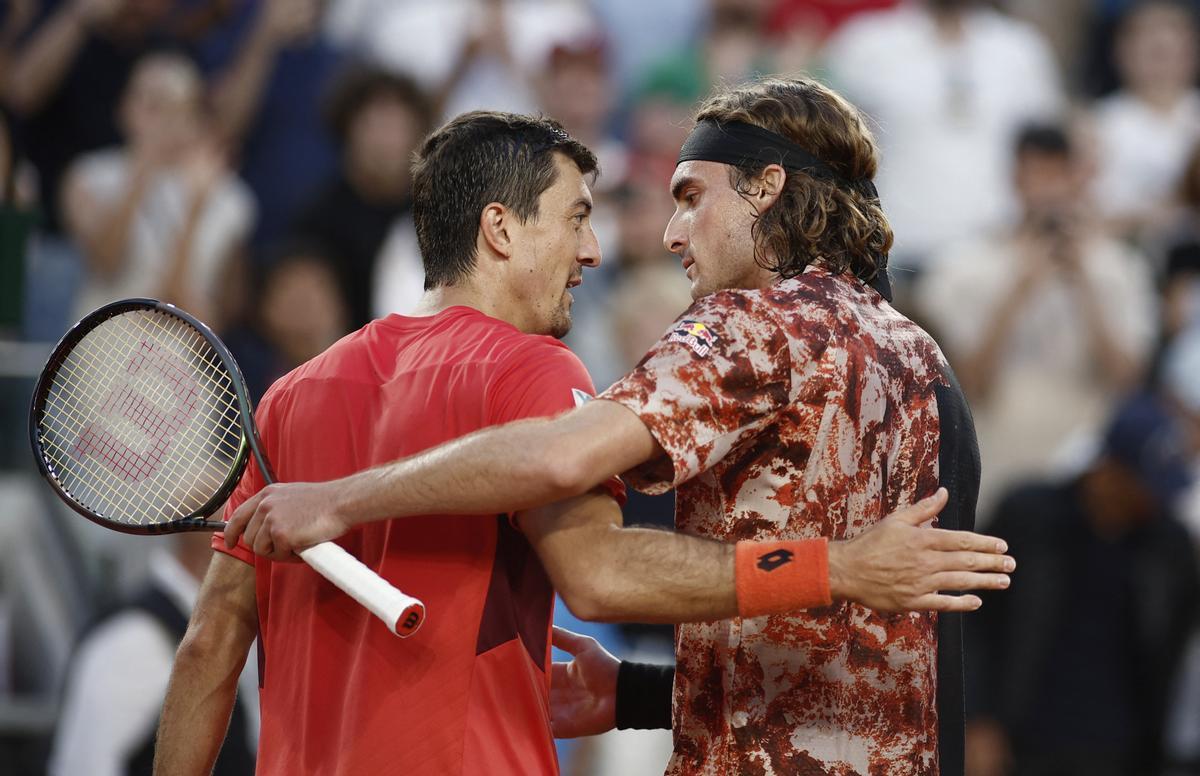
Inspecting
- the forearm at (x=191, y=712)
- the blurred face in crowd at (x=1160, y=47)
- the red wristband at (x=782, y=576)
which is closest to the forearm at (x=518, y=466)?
the red wristband at (x=782, y=576)

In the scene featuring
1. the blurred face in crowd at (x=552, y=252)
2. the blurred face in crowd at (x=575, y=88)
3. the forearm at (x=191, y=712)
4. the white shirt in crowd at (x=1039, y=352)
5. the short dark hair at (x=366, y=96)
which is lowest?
the forearm at (x=191, y=712)

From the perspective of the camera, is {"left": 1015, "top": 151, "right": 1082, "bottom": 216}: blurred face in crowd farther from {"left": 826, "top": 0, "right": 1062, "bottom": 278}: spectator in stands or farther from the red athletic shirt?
the red athletic shirt

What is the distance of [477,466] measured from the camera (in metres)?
3.19

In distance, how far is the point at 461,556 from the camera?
11.3 feet

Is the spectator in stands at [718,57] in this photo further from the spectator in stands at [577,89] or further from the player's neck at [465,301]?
the player's neck at [465,301]

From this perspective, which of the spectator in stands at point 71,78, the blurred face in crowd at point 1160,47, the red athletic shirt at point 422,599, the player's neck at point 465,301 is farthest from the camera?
the blurred face in crowd at point 1160,47

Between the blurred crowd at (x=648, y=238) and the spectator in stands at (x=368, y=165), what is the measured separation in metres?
0.02

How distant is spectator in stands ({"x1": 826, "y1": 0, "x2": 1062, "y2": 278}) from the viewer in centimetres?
910

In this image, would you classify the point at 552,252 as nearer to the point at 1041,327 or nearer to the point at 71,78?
the point at 1041,327

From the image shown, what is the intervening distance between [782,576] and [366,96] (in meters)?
5.78

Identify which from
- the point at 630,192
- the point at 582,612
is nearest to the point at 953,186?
the point at 630,192

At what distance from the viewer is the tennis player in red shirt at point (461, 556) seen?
10.7 feet

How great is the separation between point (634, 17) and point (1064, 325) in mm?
3155

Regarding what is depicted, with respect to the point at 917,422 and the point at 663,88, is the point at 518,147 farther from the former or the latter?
the point at 663,88
